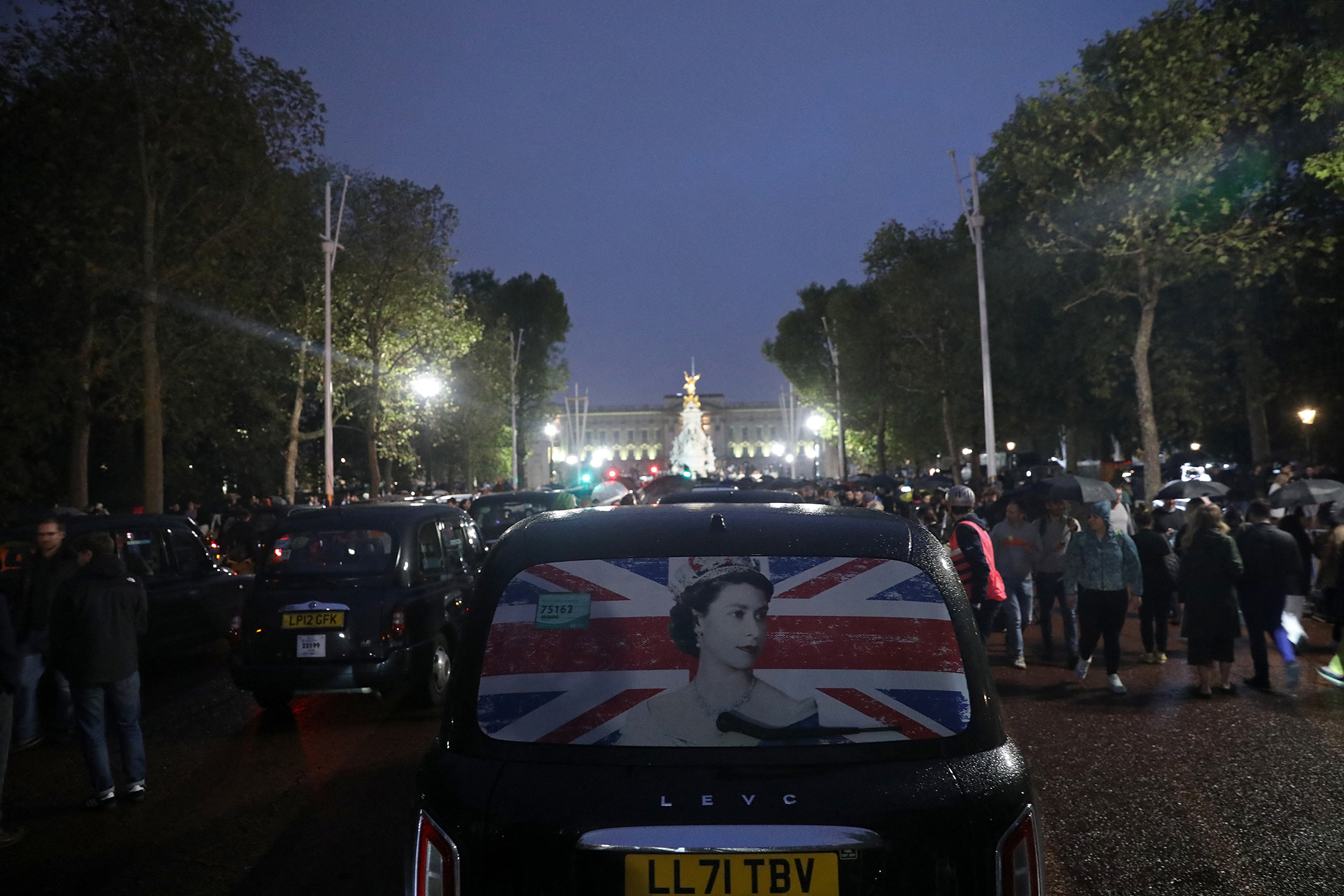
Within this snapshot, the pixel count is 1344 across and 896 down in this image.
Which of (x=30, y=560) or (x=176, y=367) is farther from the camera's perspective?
(x=176, y=367)

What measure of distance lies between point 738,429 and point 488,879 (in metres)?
172

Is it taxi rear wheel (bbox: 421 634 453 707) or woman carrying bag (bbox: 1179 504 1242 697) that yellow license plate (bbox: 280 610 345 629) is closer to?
taxi rear wheel (bbox: 421 634 453 707)

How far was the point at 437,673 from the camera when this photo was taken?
365 inches

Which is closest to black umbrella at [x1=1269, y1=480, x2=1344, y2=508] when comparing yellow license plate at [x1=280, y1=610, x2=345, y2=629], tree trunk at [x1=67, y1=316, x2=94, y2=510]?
yellow license plate at [x1=280, y1=610, x2=345, y2=629]

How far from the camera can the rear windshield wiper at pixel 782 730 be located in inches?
105

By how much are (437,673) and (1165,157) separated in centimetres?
2296

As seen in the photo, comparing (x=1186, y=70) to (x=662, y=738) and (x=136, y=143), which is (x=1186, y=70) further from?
(x=662, y=738)

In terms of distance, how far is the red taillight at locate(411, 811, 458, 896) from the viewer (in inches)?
103

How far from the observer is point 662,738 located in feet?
8.78

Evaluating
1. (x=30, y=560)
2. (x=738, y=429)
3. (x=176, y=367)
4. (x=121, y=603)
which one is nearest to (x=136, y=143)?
(x=176, y=367)

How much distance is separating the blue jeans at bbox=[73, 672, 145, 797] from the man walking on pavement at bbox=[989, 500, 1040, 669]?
7613 mm

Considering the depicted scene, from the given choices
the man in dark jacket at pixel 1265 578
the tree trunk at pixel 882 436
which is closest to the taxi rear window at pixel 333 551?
the man in dark jacket at pixel 1265 578

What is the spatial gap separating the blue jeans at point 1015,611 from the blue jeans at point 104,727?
7.48 metres

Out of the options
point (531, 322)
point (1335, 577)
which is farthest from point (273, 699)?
point (531, 322)
